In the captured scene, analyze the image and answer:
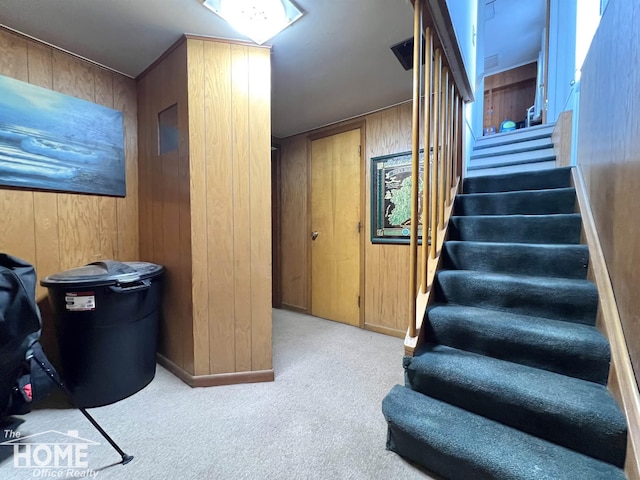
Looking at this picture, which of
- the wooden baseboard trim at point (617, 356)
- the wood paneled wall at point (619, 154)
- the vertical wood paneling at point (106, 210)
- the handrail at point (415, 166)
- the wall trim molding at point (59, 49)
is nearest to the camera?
the wooden baseboard trim at point (617, 356)

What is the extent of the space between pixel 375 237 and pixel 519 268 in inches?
52.4

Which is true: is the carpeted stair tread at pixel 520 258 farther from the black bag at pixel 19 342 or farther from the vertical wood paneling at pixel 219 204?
the black bag at pixel 19 342

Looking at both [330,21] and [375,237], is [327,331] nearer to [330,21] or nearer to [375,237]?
[375,237]

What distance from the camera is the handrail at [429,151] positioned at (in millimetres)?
1274

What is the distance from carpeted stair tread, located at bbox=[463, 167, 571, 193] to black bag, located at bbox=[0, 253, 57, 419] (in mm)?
2915

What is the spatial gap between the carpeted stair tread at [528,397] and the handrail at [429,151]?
0.51ft

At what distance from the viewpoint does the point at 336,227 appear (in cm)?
304

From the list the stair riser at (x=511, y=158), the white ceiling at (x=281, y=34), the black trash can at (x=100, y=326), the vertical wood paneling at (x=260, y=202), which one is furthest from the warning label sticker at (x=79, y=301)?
the stair riser at (x=511, y=158)

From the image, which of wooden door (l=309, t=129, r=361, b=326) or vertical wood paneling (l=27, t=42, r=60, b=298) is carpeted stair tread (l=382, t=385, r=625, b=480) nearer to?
wooden door (l=309, t=129, r=361, b=326)

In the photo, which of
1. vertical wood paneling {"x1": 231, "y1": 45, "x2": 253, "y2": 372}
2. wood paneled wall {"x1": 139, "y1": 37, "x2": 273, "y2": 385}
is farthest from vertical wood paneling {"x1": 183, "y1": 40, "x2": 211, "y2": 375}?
vertical wood paneling {"x1": 231, "y1": 45, "x2": 253, "y2": 372}

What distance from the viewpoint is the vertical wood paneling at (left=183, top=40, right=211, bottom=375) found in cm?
164

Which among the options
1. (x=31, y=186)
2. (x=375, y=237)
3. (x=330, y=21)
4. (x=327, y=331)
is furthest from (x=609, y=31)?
(x=31, y=186)

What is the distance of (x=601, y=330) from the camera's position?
116cm

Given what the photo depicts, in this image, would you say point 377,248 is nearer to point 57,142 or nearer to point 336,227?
point 336,227
